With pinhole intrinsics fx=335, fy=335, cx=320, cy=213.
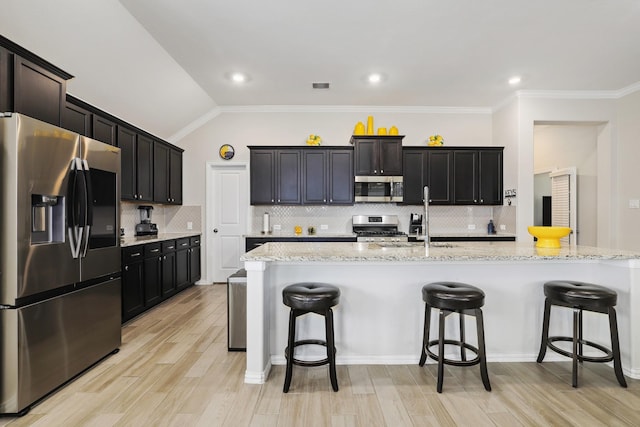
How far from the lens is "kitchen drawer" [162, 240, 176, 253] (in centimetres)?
443

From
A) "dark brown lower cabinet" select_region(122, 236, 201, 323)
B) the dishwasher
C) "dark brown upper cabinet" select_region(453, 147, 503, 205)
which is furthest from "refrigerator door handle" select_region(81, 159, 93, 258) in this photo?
"dark brown upper cabinet" select_region(453, 147, 503, 205)

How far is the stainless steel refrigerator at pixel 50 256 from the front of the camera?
1914 millimetres

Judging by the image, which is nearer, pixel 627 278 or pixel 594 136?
pixel 627 278

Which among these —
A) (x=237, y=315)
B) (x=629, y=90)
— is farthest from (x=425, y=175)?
(x=237, y=315)

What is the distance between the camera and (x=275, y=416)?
199cm

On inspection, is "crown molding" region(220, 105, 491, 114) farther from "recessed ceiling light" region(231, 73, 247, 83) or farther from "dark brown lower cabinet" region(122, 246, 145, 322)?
"dark brown lower cabinet" region(122, 246, 145, 322)

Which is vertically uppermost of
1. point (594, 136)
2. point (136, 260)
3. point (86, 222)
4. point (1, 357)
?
point (594, 136)

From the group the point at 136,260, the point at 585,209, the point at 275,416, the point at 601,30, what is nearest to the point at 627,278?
the point at 601,30

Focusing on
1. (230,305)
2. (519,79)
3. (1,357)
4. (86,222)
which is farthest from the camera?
(519,79)

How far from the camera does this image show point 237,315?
2959mm

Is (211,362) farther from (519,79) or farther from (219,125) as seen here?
(519,79)

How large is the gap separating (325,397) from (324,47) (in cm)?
328

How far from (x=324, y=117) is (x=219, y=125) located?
1.76m

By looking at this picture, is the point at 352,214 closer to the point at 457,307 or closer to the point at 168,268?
the point at 168,268
